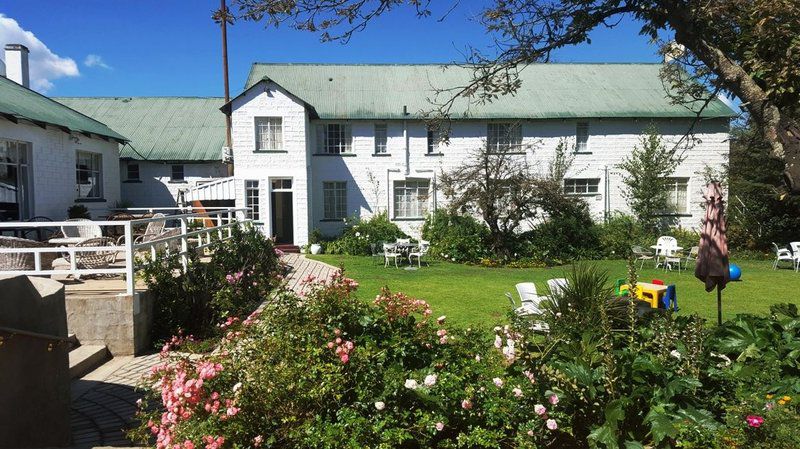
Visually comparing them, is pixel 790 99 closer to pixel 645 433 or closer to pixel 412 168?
pixel 645 433

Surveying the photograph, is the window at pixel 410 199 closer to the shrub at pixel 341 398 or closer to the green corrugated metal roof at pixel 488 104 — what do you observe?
the green corrugated metal roof at pixel 488 104

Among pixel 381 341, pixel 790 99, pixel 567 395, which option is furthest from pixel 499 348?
pixel 790 99

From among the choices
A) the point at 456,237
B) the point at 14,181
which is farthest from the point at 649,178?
the point at 14,181

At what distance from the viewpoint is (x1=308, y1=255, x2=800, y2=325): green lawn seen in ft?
32.9

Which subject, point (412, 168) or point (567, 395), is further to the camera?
point (412, 168)

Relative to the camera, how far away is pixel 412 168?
72.1 ft

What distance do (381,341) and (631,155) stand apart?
Result: 21.8 m

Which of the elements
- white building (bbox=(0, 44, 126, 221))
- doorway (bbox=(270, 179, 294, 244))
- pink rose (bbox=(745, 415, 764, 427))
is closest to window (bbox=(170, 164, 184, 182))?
white building (bbox=(0, 44, 126, 221))

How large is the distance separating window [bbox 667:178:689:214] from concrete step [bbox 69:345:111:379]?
75.6ft

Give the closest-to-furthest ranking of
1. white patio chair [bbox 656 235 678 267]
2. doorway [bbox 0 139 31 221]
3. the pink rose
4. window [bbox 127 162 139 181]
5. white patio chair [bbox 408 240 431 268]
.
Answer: the pink rose → doorway [bbox 0 139 31 221] → white patio chair [bbox 656 235 678 267] → white patio chair [bbox 408 240 431 268] → window [bbox 127 162 139 181]

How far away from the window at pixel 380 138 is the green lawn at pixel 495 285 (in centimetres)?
575

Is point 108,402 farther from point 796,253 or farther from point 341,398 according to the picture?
point 796,253

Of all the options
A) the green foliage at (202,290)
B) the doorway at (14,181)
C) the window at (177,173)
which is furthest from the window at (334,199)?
the green foliage at (202,290)

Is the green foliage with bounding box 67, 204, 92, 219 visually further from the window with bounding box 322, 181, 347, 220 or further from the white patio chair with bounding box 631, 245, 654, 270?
the white patio chair with bounding box 631, 245, 654, 270
